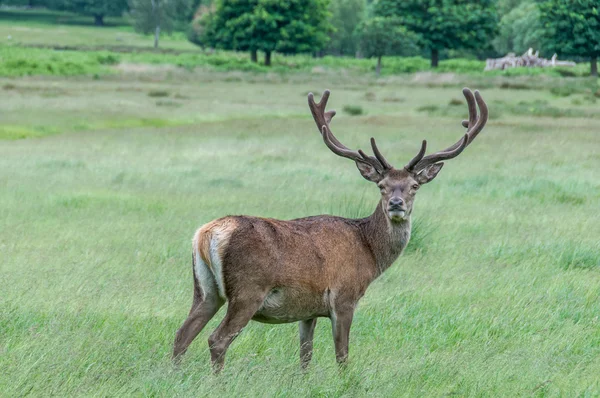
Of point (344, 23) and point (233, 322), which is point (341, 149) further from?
point (344, 23)

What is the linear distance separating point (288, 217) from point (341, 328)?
628cm

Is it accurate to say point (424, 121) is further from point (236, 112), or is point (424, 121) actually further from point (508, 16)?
point (508, 16)

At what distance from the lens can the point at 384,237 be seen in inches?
256

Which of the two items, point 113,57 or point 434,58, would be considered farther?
point 434,58

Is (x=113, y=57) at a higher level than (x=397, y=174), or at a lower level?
lower

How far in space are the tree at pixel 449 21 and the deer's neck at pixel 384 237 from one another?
7409 centimetres

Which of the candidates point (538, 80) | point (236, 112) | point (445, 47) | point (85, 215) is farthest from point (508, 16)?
point (85, 215)

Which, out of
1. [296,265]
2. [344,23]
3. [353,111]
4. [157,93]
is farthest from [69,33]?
[296,265]

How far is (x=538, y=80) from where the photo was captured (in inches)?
2234

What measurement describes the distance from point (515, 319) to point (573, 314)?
558mm

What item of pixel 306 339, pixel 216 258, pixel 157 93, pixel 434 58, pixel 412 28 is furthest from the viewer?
pixel 412 28

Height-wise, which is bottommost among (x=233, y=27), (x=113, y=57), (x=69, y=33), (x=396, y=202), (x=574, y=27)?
(x=69, y=33)

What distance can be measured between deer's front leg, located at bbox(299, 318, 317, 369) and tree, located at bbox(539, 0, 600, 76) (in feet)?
211

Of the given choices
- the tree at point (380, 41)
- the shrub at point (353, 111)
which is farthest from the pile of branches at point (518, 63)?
the shrub at point (353, 111)
